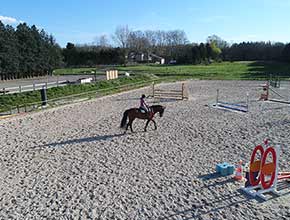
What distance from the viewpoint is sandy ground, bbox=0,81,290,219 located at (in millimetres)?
5551

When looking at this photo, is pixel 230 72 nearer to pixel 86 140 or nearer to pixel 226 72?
pixel 226 72

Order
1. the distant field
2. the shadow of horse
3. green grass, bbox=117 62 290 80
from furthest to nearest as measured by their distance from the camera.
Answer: the distant field
green grass, bbox=117 62 290 80
the shadow of horse

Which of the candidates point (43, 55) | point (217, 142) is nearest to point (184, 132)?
point (217, 142)

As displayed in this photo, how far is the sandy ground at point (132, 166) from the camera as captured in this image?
5.55 meters

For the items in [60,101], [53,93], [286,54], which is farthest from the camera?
[286,54]

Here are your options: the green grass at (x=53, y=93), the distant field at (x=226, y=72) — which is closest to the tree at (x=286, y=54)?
the distant field at (x=226, y=72)

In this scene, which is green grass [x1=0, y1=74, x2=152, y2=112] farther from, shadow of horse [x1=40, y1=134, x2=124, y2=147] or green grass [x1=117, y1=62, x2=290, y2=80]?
green grass [x1=117, y1=62, x2=290, y2=80]

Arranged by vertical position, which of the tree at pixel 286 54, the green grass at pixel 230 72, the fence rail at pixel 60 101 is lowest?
the fence rail at pixel 60 101

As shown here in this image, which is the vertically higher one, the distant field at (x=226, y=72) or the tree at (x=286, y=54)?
the tree at (x=286, y=54)

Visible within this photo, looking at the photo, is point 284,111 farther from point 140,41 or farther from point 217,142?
point 140,41

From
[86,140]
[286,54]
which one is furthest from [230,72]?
[86,140]

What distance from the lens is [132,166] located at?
7.78 m

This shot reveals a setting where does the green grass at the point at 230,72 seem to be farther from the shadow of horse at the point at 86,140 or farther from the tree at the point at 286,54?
the shadow of horse at the point at 86,140

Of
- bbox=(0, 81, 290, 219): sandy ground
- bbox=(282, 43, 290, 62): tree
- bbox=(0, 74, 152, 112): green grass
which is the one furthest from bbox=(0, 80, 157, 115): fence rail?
bbox=(282, 43, 290, 62): tree
